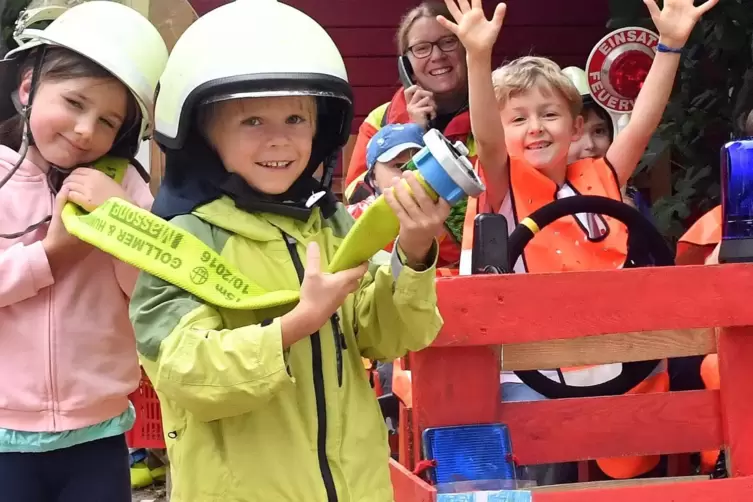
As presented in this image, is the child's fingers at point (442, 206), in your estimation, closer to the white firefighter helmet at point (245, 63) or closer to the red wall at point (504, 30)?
the white firefighter helmet at point (245, 63)

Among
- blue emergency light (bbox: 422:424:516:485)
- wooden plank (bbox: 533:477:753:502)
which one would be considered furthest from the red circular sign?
blue emergency light (bbox: 422:424:516:485)

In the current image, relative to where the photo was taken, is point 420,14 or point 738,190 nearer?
point 738,190

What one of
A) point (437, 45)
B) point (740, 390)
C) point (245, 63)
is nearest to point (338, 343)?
point (245, 63)

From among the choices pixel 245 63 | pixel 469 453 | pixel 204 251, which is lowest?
pixel 469 453

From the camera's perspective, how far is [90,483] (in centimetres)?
241

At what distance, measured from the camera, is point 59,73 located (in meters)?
2.28

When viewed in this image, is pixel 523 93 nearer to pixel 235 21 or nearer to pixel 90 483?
pixel 235 21

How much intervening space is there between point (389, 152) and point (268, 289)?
2121mm

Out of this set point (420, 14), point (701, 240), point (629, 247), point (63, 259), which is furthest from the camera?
point (420, 14)

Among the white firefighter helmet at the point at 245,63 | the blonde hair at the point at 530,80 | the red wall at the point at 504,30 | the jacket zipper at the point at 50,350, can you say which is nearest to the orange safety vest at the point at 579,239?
the blonde hair at the point at 530,80

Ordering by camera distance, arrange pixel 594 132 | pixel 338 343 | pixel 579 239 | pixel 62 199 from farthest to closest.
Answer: pixel 594 132 < pixel 579 239 < pixel 62 199 < pixel 338 343

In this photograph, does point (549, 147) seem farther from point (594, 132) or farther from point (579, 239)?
point (594, 132)

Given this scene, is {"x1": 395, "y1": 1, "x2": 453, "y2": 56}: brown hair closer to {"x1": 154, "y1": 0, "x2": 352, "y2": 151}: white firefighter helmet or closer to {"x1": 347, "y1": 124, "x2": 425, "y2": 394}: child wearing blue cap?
{"x1": 347, "y1": 124, "x2": 425, "y2": 394}: child wearing blue cap

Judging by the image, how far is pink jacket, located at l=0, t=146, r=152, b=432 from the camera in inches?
90.7
